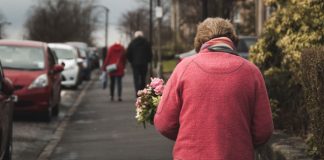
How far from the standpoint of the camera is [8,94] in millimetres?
9719

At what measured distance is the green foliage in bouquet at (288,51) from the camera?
11.0 meters

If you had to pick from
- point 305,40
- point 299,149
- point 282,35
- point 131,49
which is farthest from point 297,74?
point 131,49

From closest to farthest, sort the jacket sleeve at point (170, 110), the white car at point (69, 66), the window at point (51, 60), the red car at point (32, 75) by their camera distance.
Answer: the jacket sleeve at point (170, 110)
the red car at point (32, 75)
the window at point (51, 60)
the white car at point (69, 66)

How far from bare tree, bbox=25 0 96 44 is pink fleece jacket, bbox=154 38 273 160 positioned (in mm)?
90706

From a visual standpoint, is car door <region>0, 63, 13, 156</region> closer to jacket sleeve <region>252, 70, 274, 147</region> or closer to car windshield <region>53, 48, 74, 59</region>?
jacket sleeve <region>252, 70, 274, 147</region>

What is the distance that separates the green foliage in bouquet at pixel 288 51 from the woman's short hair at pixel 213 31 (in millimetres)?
5139

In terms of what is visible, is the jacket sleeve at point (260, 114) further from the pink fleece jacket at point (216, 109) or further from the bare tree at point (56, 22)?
the bare tree at point (56, 22)

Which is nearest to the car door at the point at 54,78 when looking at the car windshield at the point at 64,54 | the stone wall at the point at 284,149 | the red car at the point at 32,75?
the red car at the point at 32,75

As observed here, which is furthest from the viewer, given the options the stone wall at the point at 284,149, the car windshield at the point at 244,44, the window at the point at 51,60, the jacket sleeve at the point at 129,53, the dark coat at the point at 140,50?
the car windshield at the point at 244,44

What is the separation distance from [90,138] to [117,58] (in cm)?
886

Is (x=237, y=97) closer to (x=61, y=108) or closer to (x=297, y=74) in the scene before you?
(x=297, y=74)

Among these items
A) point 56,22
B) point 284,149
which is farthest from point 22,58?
point 56,22

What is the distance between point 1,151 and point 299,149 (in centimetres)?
295

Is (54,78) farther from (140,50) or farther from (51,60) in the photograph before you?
(140,50)
